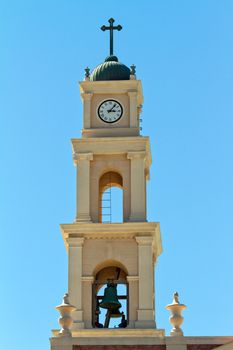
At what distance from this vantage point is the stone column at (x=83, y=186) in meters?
50.8

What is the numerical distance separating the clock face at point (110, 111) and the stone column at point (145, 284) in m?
4.95

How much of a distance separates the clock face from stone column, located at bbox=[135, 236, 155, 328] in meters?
4.95

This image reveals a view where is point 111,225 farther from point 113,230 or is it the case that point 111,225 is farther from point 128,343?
point 128,343

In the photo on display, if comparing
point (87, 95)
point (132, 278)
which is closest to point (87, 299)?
point (132, 278)

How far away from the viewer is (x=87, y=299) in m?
Result: 49.5

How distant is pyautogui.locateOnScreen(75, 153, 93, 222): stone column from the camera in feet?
167

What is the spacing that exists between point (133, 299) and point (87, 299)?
154 cm

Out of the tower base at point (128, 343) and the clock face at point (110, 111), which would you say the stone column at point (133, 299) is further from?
the clock face at point (110, 111)

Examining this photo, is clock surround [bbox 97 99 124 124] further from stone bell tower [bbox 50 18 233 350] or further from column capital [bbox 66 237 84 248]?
column capital [bbox 66 237 84 248]

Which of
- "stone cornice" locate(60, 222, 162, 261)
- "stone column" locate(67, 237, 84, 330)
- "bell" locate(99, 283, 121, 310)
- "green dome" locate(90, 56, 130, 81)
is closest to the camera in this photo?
"stone column" locate(67, 237, 84, 330)

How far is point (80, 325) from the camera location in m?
48.7

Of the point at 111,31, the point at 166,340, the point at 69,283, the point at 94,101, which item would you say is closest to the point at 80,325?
the point at 69,283

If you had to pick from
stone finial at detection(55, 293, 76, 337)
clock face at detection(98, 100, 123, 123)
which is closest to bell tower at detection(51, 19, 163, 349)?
clock face at detection(98, 100, 123, 123)

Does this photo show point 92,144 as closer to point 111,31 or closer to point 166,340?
→ point 111,31
